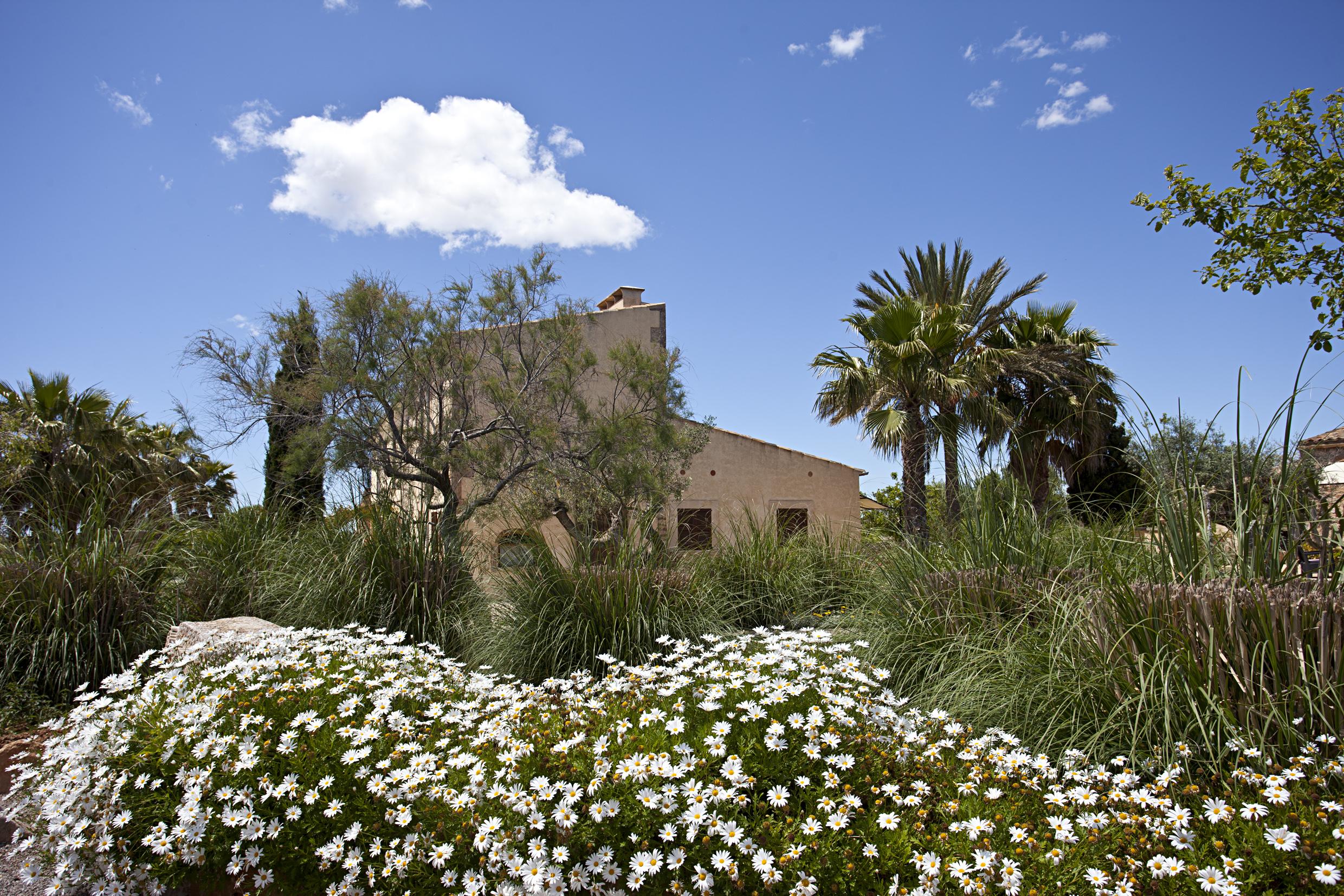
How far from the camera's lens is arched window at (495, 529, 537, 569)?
5816 mm

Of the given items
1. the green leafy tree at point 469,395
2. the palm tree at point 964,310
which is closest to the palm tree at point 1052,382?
the palm tree at point 964,310

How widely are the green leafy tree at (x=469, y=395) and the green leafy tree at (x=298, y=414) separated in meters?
A: 0.14

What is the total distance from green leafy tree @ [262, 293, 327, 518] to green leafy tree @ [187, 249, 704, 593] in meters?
0.14

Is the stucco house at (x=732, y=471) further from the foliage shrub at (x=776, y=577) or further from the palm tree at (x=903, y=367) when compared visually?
the foliage shrub at (x=776, y=577)

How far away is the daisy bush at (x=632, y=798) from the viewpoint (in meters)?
2.47

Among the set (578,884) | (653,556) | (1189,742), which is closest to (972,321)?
(653,556)

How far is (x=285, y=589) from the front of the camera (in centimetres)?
688

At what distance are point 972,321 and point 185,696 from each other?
835 inches

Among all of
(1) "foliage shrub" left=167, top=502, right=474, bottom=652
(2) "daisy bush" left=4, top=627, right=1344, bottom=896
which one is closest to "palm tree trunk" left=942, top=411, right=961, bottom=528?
(2) "daisy bush" left=4, top=627, right=1344, bottom=896

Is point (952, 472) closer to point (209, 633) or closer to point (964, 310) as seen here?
point (209, 633)

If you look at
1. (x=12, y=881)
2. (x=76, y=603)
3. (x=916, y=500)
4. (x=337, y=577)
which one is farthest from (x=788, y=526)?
(x=12, y=881)

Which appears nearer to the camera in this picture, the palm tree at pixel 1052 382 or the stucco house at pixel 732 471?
the palm tree at pixel 1052 382

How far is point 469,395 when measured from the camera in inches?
590

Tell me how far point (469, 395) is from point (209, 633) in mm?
10047
